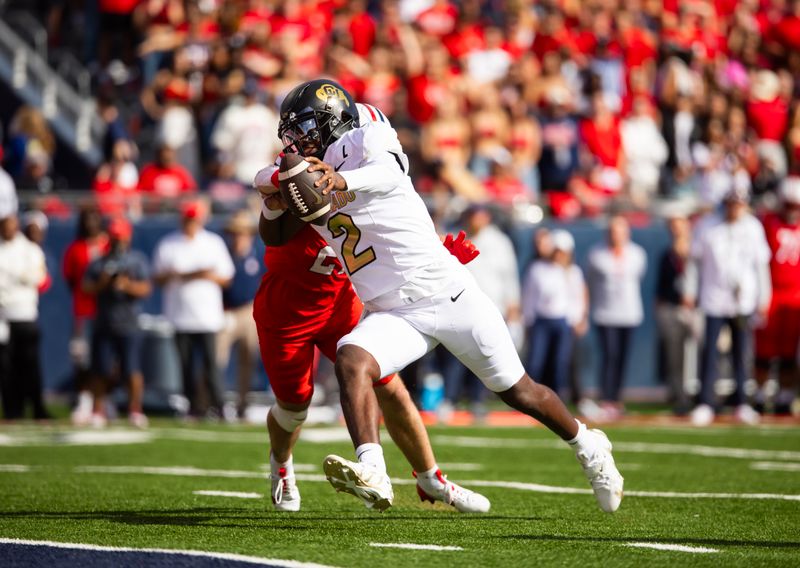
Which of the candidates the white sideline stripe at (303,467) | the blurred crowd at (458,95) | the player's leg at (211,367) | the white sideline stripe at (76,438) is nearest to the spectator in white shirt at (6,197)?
the blurred crowd at (458,95)

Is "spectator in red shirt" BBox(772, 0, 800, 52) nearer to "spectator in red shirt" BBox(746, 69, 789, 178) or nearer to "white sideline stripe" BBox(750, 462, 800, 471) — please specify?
"spectator in red shirt" BBox(746, 69, 789, 178)

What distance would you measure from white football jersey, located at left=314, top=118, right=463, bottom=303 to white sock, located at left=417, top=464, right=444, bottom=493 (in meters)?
0.99

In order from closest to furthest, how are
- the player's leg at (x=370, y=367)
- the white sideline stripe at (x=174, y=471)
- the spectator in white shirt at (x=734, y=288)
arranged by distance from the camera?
the player's leg at (x=370, y=367) < the white sideline stripe at (x=174, y=471) < the spectator in white shirt at (x=734, y=288)

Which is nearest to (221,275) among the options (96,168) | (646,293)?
(96,168)

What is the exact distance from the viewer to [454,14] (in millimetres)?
17781

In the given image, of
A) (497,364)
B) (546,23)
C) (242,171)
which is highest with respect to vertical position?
(546,23)

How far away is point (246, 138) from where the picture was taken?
14.4 meters

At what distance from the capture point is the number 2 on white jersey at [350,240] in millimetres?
5812

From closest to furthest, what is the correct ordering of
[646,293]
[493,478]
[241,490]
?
1. [241,490]
2. [493,478]
3. [646,293]

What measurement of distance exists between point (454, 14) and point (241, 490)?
37.1 feet

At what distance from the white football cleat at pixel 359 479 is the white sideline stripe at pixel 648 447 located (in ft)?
15.1

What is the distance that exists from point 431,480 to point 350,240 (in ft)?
4.10

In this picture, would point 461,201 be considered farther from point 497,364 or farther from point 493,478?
point 497,364

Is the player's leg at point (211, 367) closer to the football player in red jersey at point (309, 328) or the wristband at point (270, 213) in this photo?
the football player in red jersey at point (309, 328)
